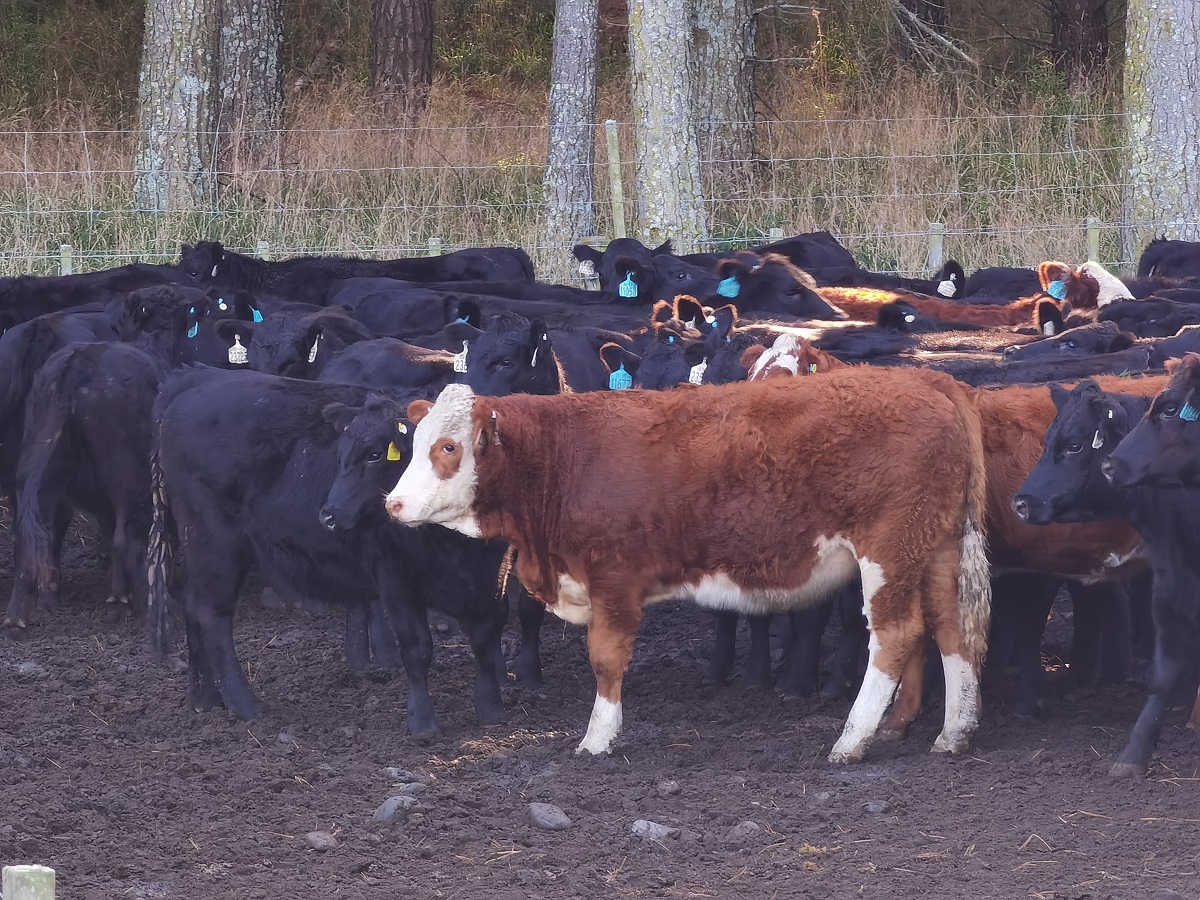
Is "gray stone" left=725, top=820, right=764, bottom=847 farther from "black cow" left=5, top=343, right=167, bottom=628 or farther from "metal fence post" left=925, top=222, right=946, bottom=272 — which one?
"metal fence post" left=925, top=222, right=946, bottom=272

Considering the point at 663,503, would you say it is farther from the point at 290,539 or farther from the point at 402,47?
the point at 402,47

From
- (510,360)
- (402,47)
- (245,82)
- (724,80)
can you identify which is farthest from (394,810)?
(402,47)

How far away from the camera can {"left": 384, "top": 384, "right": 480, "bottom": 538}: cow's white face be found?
5457 millimetres

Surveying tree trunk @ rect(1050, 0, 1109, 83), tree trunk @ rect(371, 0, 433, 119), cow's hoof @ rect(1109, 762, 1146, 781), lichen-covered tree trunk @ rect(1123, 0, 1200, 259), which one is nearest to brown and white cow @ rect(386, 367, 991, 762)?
cow's hoof @ rect(1109, 762, 1146, 781)

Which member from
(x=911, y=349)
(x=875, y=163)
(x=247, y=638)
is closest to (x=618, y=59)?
(x=875, y=163)

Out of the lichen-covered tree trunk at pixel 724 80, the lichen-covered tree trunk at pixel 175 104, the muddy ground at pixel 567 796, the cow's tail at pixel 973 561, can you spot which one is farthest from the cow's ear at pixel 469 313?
the lichen-covered tree trunk at pixel 724 80

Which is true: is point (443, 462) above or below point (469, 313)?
below

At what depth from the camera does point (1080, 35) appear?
76.1 feet

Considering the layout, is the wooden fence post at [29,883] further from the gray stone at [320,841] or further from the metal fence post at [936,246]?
the metal fence post at [936,246]

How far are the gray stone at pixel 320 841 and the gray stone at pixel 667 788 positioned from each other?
111 cm

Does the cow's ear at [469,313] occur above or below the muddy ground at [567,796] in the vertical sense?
above

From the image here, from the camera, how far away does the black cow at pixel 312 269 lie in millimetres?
12992

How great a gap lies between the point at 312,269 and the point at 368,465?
25.3ft

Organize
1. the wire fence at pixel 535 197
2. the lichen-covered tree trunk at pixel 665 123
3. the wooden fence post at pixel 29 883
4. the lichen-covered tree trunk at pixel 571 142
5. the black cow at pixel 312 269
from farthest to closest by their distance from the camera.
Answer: the wire fence at pixel 535 197
the lichen-covered tree trunk at pixel 571 142
the lichen-covered tree trunk at pixel 665 123
the black cow at pixel 312 269
the wooden fence post at pixel 29 883
